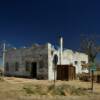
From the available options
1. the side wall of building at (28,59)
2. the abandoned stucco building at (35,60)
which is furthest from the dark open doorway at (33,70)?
the side wall of building at (28,59)

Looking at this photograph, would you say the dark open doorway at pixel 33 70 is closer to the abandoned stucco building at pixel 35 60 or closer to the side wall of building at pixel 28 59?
the abandoned stucco building at pixel 35 60

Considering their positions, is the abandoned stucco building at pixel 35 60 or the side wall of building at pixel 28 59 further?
the side wall of building at pixel 28 59

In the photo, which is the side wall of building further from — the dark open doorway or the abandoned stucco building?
the dark open doorway

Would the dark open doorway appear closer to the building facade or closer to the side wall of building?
the building facade

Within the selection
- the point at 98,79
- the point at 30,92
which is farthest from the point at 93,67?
the point at 98,79

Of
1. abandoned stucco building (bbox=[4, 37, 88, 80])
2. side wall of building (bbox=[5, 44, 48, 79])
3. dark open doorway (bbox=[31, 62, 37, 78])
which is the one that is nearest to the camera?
abandoned stucco building (bbox=[4, 37, 88, 80])

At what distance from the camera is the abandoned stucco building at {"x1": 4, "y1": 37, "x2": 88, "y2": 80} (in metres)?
36.3

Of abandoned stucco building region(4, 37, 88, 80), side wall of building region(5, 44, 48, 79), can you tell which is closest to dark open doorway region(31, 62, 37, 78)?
abandoned stucco building region(4, 37, 88, 80)

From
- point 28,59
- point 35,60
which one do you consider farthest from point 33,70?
point 28,59

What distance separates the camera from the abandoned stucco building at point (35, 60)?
36281 mm

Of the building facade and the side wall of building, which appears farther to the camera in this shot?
the side wall of building

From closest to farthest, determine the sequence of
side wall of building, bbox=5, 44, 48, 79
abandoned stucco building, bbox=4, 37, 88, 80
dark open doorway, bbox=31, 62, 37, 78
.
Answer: abandoned stucco building, bbox=4, 37, 88, 80
side wall of building, bbox=5, 44, 48, 79
dark open doorway, bbox=31, 62, 37, 78

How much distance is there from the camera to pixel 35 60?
124 ft

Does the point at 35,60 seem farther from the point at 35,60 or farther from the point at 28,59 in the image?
the point at 28,59
